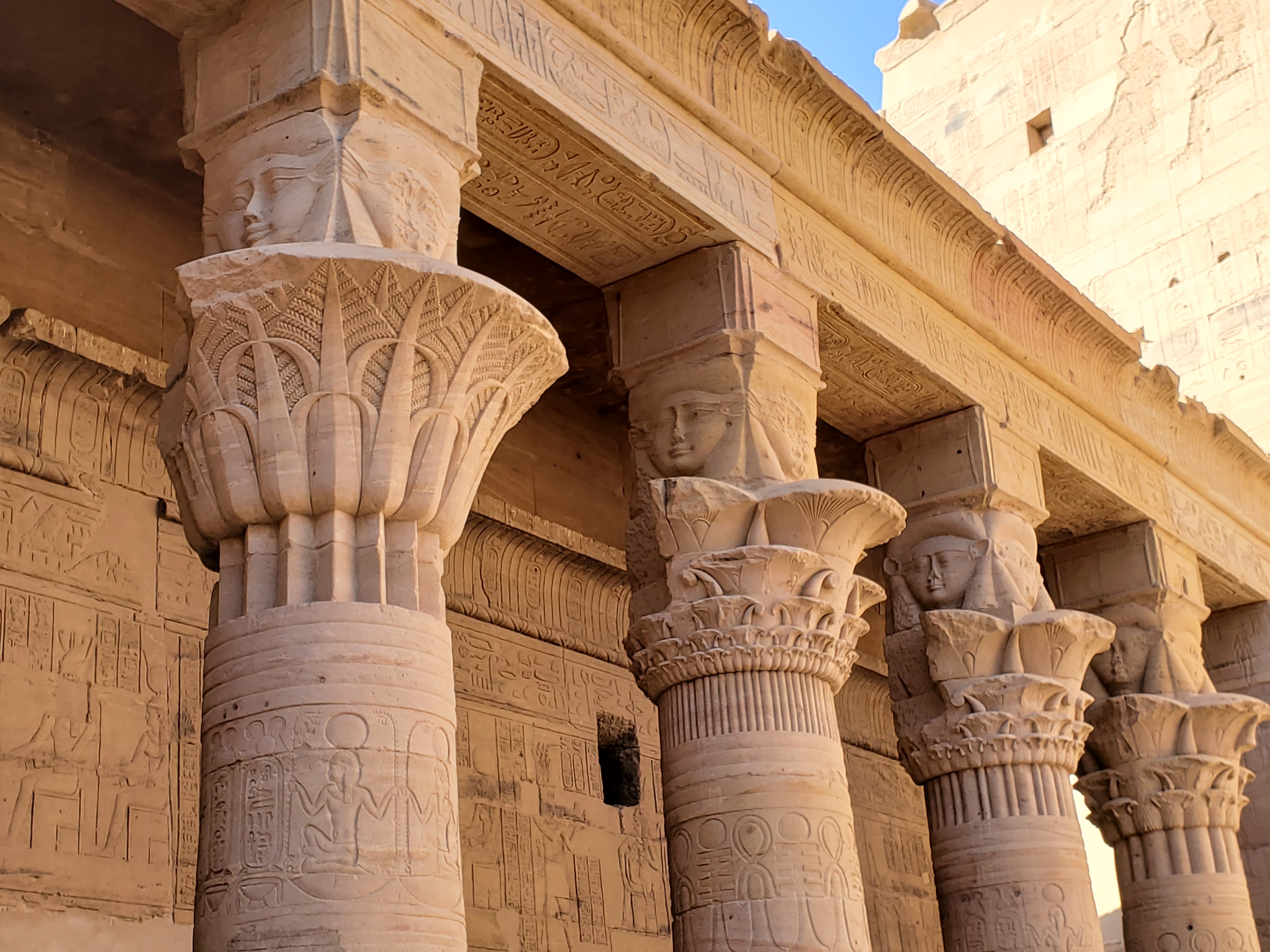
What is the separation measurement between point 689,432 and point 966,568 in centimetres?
212

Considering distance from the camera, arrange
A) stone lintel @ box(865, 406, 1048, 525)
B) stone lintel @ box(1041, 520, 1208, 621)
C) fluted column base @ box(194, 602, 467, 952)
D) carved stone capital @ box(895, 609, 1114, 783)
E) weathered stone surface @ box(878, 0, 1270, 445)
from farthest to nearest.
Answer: weathered stone surface @ box(878, 0, 1270, 445)
stone lintel @ box(1041, 520, 1208, 621)
stone lintel @ box(865, 406, 1048, 525)
carved stone capital @ box(895, 609, 1114, 783)
fluted column base @ box(194, 602, 467, 952)

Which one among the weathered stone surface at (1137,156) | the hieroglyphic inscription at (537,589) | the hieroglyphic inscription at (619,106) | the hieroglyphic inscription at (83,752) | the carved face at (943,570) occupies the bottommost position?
the hieroglyphic inscription at (83,752)

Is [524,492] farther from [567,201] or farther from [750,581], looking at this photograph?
[750,581]

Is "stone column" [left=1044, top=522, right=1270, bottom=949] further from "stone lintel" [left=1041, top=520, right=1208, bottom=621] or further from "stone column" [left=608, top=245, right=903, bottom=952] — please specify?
"stone column" [left=608, top=245, right=903, bottom=952]

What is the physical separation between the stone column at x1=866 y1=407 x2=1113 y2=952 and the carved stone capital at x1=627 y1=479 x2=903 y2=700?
5.11 ft

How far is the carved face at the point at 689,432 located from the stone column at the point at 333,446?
1.50m

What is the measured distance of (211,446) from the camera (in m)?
4.39

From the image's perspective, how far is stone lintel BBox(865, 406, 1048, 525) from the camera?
26.3 ft

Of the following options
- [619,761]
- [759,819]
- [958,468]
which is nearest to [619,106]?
[759,819]

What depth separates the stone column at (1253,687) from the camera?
10.7 metres

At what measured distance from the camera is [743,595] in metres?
6.03

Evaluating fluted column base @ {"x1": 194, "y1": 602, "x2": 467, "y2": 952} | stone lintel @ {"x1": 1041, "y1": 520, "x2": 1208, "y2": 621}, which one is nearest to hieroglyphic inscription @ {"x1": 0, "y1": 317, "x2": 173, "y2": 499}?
fluted column base @ {"x1": 194, "y1": 602, "x2": 467, "y2": 952}

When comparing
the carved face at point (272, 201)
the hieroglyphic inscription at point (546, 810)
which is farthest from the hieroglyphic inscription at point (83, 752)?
the carved face at point (272, 201)

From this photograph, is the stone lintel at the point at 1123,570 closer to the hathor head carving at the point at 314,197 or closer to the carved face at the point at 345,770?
the hathor head carving at the point at 314,197
